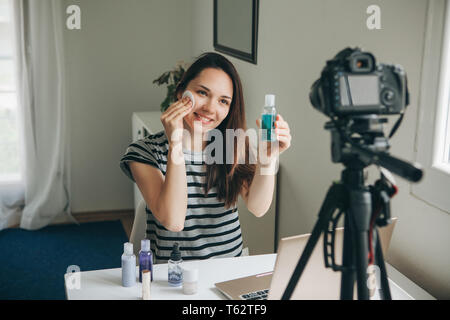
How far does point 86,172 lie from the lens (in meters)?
3.76

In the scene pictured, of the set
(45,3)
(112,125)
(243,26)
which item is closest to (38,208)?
(112,125)

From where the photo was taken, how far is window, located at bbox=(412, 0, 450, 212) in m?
1.34

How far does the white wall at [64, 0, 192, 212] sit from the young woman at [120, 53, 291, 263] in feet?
6.93

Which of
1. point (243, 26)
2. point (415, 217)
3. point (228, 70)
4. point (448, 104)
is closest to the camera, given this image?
point (448, 104)

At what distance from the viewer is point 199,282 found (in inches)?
54.5

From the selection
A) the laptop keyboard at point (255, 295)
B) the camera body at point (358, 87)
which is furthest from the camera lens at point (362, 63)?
the laptop keyboard at point (255, 295)

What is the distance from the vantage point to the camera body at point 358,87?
92 centimetres

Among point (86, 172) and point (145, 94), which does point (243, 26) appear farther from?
point (86, 172)

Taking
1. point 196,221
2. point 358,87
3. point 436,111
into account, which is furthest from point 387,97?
point 196,221

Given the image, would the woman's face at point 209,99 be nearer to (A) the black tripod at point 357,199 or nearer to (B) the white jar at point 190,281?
(B) the white jar at point 190,281

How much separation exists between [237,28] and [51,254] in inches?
72.8

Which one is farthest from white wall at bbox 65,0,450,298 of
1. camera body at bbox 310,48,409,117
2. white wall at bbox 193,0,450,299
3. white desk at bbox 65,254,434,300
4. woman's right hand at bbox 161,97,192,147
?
woman's right hand at bbox 161,97,192,147

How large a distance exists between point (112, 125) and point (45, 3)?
97 centimetres

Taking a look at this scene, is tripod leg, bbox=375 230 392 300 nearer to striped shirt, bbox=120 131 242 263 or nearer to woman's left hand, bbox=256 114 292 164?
woman's left hand, bbox=256 114 292 164
